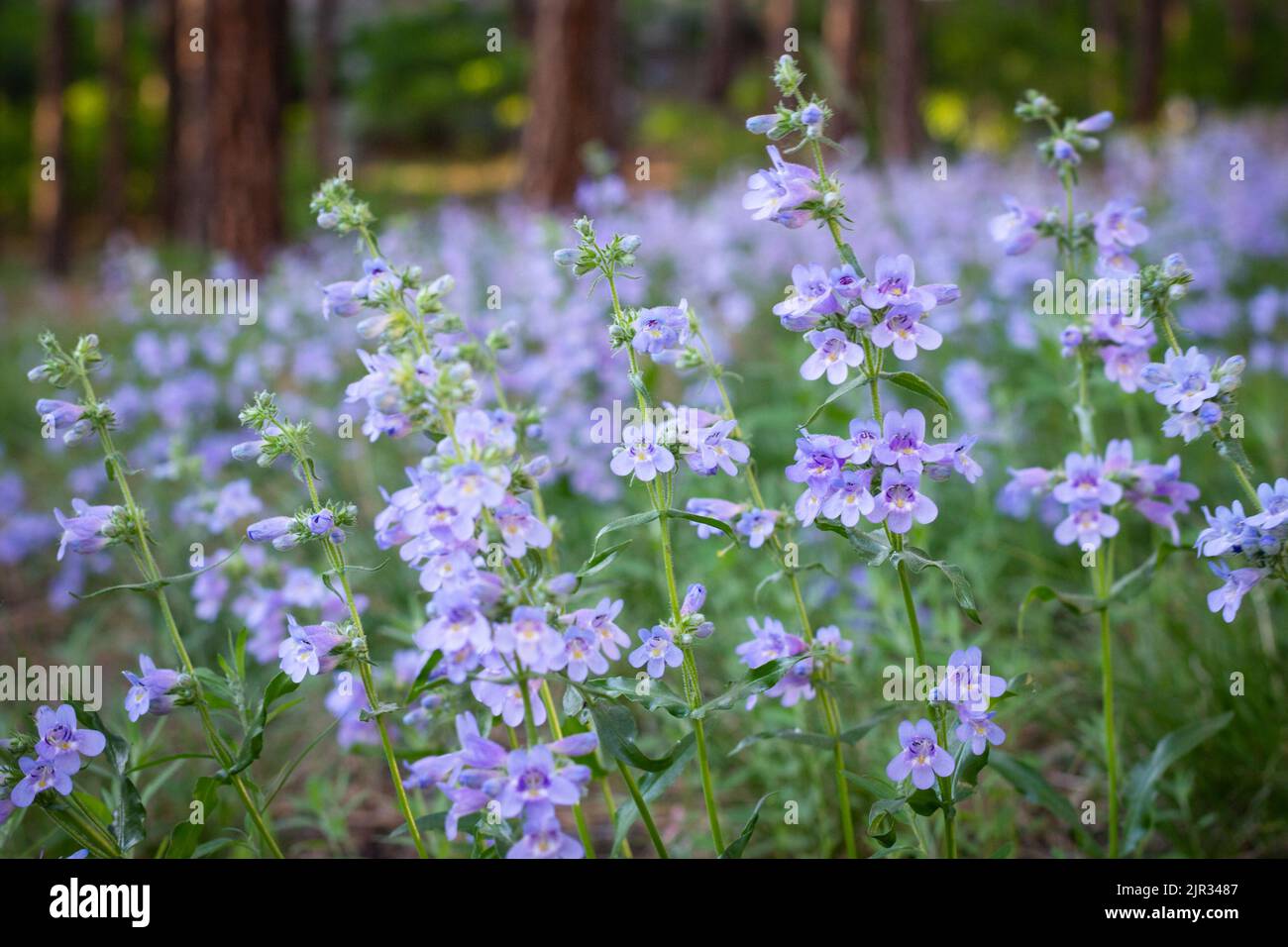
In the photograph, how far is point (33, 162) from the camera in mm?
17125

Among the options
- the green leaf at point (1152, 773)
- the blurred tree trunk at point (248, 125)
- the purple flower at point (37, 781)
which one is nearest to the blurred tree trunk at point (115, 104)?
the blurred tree trunk at point (248, 125)

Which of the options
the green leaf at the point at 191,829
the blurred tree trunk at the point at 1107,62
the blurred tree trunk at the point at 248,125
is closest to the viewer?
the green leaf at the point at 191,829

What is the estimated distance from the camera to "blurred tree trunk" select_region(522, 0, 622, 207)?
21.9 ft

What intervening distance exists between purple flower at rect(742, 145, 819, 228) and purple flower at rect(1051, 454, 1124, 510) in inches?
22.7

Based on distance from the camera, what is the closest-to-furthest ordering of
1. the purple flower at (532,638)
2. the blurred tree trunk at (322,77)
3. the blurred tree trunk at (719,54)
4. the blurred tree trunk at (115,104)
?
the purple flower at (532,638)
the blurred tree trunk at (115,104)
the blurred tree trunk at (322,77)
the blurred tree trunk at (719,54)

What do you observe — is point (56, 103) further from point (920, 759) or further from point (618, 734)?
point (920, 759)

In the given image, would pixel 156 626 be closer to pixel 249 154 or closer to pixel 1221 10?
pixel 249 154

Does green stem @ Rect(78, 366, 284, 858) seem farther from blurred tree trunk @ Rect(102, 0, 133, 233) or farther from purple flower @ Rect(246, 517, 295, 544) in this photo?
blurred tree trunk @ Rect(102, 0, 133, 233)

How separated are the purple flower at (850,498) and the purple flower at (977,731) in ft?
1.14

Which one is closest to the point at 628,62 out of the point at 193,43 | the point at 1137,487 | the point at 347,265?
the point at 347,265

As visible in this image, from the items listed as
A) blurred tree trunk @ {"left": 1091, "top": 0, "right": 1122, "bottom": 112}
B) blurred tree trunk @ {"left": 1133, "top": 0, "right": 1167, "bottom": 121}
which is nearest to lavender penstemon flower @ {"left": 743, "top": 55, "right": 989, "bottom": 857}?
blurred tree trunk @ {"left": 1133, "top": 0, "right": 1167, "bottom": 121}

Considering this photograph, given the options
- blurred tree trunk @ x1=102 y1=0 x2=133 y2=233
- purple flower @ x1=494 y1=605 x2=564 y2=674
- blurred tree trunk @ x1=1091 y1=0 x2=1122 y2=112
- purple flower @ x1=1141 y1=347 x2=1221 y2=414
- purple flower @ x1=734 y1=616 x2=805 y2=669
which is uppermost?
blurred tree trunk @ x1=1091 y1=0 x2=1122 y2=112

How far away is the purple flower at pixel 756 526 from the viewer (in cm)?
175

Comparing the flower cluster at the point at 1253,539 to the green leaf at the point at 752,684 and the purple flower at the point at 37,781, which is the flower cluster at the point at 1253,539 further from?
the purple flower at the point at 37,781
